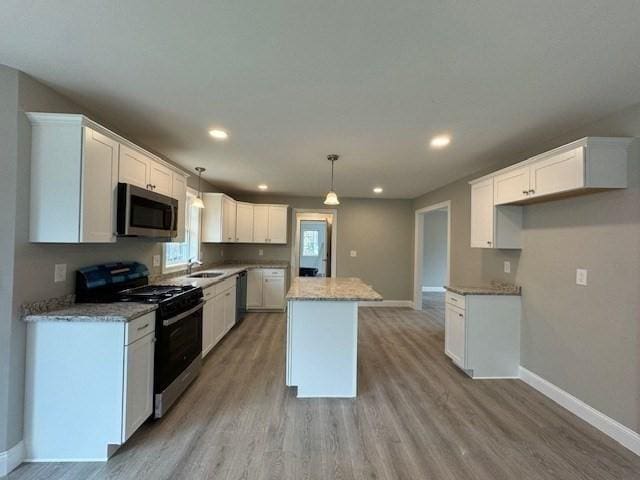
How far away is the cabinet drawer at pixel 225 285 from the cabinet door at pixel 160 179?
135 cm

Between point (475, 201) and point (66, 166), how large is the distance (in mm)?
3930

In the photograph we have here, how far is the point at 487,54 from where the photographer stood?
61.4 inches

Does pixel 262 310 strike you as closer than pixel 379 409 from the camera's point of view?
No

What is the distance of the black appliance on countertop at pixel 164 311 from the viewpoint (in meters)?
2.22

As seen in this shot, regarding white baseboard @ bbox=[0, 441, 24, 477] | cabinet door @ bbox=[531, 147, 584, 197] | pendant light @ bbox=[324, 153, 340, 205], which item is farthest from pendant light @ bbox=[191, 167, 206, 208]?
cabinet door @ bbox=[531, 147, 584, 197]

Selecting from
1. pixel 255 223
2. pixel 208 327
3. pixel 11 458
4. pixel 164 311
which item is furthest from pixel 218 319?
pixel 255 223

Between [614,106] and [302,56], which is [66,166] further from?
[614,106]

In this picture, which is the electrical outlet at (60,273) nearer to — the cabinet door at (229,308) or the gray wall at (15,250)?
the gray wall at (15,250)

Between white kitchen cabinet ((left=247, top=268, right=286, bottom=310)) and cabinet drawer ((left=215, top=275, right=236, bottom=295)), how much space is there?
1.10m

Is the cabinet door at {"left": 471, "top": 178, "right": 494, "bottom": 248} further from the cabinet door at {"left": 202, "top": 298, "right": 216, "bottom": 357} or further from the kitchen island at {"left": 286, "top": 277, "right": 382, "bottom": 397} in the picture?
the cabinet door at {"left": 202, "top": 298, "right": 216, "bottom": 357}

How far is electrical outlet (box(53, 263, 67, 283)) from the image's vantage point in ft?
6.67

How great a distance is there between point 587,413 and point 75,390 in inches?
151

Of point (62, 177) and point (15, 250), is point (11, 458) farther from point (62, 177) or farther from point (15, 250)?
point (62, 177)

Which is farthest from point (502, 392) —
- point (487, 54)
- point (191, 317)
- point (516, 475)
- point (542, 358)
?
point (191, 317)
